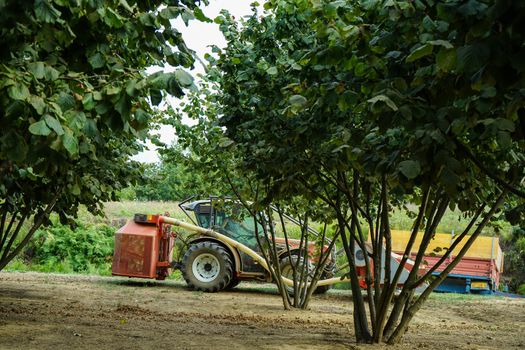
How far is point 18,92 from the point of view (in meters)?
3.12

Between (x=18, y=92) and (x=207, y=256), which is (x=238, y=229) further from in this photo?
(x=18, y=92)

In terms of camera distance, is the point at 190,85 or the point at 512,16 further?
the point at 190,85

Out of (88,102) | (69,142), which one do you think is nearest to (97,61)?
(88,102)

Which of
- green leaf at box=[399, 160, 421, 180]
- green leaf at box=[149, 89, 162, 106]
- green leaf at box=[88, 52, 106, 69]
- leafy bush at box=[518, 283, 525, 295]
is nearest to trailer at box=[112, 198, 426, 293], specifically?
leafy bush at box=[518, 283, 525, 295]

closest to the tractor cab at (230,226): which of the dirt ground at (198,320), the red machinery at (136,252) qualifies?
the dirt ground at (198,320)

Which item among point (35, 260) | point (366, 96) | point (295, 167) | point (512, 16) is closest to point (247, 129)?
point (295, 167)

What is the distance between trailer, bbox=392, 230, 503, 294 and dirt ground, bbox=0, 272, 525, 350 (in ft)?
8.24

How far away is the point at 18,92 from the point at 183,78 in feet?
2.43

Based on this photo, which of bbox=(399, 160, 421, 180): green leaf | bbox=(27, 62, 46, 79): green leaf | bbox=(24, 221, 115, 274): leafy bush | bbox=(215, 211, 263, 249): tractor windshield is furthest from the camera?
bbox=(24, 221, 115, 274): leafy bush

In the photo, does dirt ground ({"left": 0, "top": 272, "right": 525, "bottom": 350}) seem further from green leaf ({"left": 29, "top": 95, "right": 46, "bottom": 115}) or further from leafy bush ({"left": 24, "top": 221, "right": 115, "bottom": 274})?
leafy bush ({"left": 24, "top": 221, "right": 115, "bottom": 274})

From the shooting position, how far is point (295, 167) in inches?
259

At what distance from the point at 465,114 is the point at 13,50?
2.51 m

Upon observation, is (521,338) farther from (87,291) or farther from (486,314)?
(87,291)

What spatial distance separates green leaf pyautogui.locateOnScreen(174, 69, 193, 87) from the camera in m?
3.15
